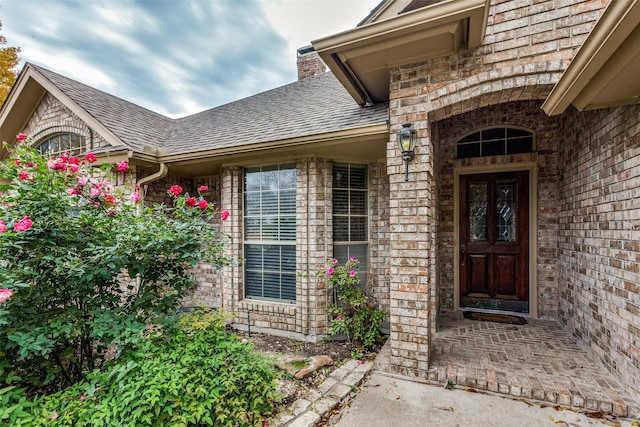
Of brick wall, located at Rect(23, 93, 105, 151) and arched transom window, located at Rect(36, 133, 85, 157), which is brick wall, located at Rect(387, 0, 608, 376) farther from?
arched transom window, located at Rect(36, 133, 85, 157)

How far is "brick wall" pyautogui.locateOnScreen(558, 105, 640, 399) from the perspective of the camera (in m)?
2.26

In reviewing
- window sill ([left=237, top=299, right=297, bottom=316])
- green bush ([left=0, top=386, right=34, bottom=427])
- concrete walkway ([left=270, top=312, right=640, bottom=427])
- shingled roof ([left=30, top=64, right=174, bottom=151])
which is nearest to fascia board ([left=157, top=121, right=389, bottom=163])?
shingled roof ([left=30, top=64, right=174, bottom=151])

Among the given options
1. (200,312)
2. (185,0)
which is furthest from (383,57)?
→ (185,0)

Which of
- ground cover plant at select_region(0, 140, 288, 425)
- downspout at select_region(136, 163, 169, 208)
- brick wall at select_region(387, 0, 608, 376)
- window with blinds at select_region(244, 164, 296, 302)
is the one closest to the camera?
ground cover plant at select_region(0, 140, 288, 425)

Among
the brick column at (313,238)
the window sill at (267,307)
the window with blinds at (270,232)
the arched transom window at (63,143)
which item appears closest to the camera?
the brick column at (313,238)

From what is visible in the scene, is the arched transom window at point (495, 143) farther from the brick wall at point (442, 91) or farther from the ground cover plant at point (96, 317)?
the ground cover plant at point (96, 317)

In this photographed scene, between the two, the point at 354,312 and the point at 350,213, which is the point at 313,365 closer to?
the point at 354,312

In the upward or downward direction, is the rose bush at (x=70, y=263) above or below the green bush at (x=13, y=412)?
above

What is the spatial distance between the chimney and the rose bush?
5668 millimetres

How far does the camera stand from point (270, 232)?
4449 mm

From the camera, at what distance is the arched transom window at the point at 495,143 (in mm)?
4254

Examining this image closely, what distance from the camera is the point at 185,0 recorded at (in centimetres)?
591

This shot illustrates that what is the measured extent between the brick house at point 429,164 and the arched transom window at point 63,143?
0.28 feet

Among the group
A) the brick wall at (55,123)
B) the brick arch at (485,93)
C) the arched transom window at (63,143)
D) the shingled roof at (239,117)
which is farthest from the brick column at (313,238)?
the arched transom window at (63,143)
